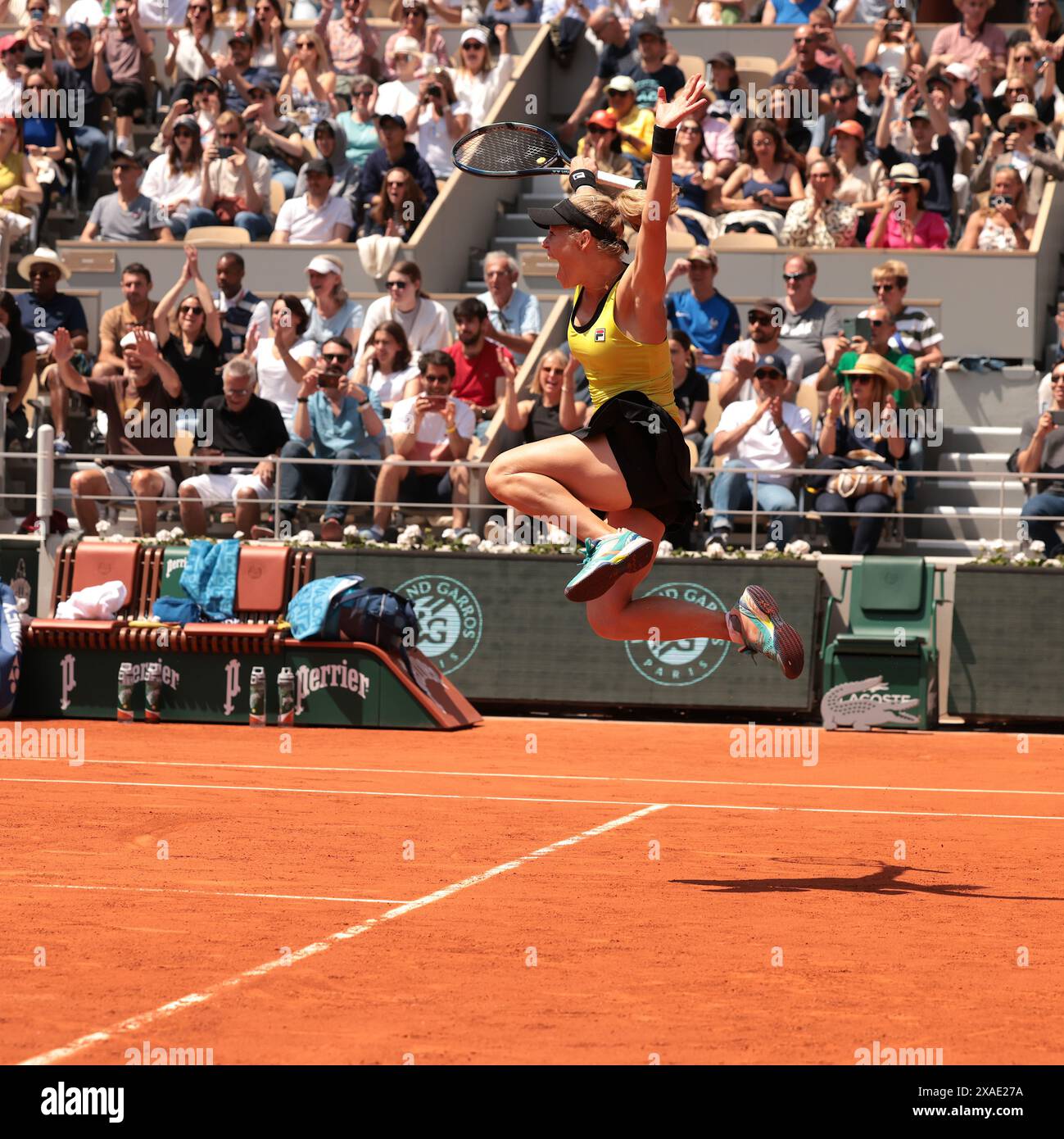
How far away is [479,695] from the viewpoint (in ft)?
48.6

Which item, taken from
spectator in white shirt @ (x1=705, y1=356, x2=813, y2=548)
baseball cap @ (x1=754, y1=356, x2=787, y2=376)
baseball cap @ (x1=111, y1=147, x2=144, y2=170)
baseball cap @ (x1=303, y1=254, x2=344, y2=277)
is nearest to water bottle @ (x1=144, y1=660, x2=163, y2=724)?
spectator in white shirt @ (x1=705, y1=356, x2=813, y2=548)

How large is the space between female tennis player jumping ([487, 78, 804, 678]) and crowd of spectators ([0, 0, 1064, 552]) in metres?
7.43

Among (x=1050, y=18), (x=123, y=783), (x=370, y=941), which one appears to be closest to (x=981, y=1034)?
(x=370, y=941)

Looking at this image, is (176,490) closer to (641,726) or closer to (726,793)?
(641,726)

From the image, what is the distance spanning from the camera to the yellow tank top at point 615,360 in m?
7.27

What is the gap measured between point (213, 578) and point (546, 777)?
14.6 feet

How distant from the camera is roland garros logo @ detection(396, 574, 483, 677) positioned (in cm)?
1483

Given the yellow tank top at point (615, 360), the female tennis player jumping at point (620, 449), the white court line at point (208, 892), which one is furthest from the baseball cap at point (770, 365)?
the white court line at point (208, 892)

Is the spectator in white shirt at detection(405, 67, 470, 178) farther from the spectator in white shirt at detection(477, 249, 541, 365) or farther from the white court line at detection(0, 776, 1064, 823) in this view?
the white court line at detection(0, 776, 1064, 823)

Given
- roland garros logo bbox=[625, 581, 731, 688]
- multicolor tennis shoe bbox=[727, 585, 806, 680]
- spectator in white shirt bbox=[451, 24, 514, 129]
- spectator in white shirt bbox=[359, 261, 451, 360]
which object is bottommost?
roland garros logo bbox=[625, 581, 731, 688]

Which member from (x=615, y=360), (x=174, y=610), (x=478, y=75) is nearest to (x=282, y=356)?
(x=174, y=610)

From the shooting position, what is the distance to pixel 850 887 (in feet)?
24.1

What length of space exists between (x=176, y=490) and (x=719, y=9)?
9.91 metres

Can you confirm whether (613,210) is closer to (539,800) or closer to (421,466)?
(539,800)
